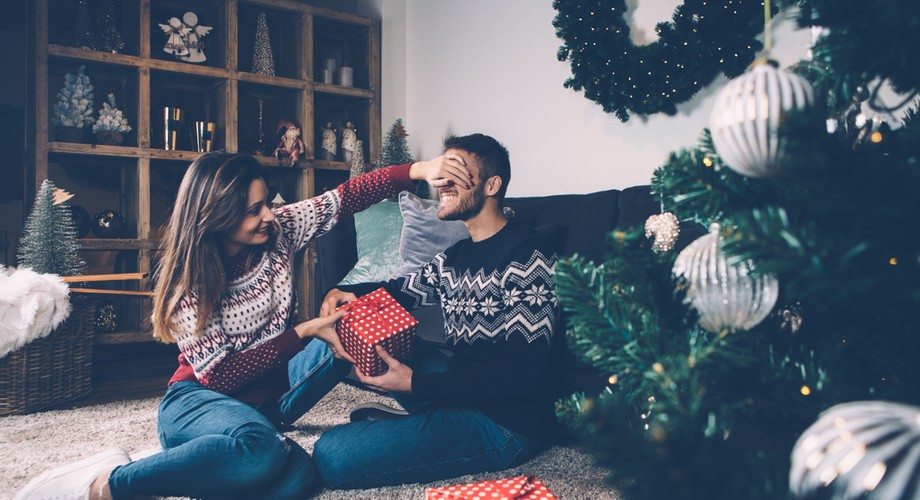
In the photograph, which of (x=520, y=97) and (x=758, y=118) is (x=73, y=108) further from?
(x=758, y=118)

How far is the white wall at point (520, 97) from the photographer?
107 inches

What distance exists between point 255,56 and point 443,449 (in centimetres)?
330

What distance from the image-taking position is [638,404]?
73 cm

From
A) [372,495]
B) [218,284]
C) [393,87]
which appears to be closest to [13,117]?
[393,87]

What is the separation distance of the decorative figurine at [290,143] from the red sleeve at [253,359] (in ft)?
8.46

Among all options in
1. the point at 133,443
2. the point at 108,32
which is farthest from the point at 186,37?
the point at 133,443

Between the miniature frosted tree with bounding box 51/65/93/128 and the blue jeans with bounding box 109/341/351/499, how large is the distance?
2565mm

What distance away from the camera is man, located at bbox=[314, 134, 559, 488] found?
150 cm

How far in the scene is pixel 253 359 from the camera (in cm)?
159

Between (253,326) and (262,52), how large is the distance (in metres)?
2.91

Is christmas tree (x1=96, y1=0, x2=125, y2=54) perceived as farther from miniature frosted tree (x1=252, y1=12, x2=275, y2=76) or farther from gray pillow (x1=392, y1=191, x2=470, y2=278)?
gray pillow (x1=392, y1=191, x2=470, y2=278)

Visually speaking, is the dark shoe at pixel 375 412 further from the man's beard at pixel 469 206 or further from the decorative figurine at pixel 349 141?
the decorative figurine at pixel 349 141

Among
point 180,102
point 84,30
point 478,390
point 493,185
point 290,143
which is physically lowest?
point 478,390

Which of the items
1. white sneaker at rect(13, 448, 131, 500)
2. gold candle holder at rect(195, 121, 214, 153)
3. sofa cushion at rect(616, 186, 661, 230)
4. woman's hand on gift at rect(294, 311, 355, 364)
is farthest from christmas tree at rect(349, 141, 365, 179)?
white sneaker at rect(13, 448, 131, 500)
